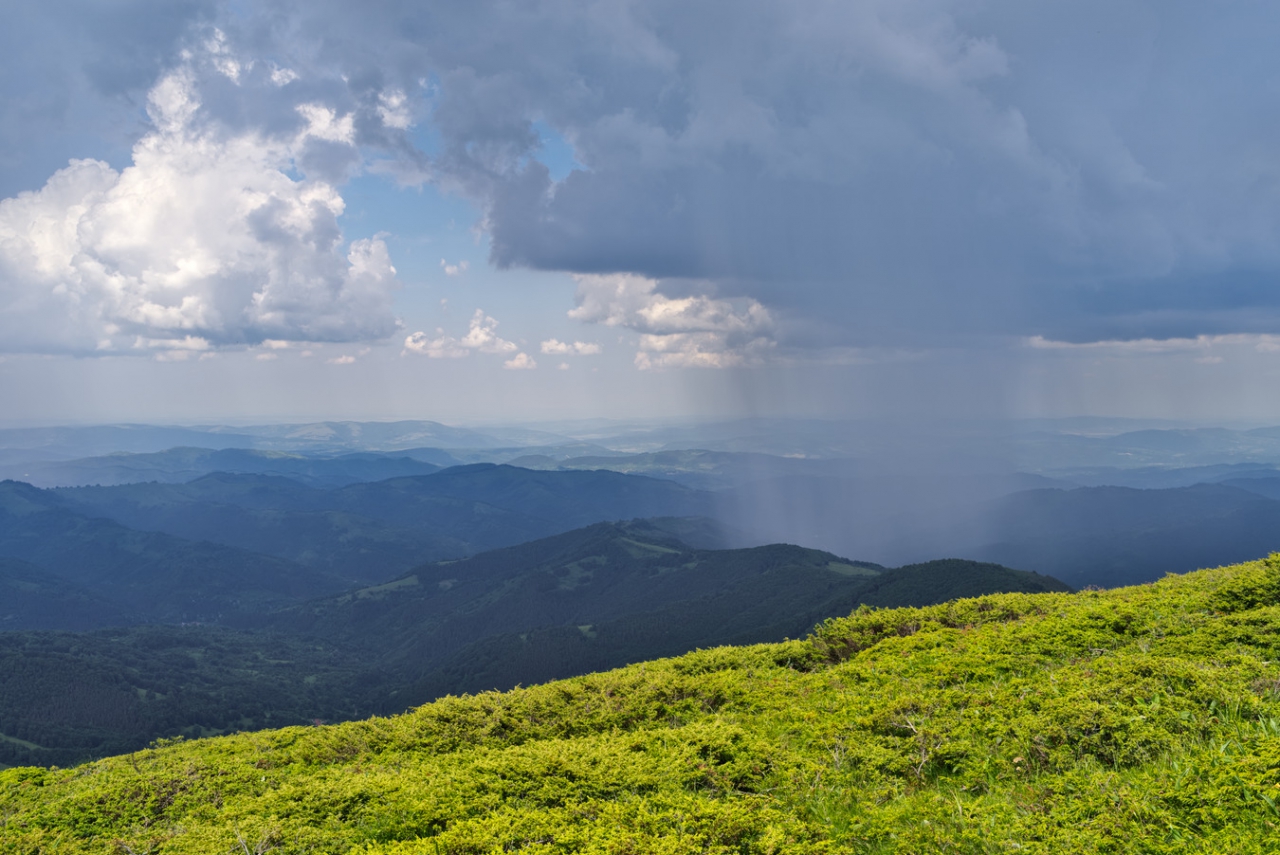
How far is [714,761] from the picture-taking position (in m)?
13.4

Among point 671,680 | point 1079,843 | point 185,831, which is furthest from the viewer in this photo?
point 671,680

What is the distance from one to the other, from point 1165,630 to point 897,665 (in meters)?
7.31

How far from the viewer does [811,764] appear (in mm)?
12945

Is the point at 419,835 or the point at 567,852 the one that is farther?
the point at 419,835

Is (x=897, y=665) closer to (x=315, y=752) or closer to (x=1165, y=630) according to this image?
(x=1165, y=630)

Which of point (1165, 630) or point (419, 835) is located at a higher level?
point (1165, 630)

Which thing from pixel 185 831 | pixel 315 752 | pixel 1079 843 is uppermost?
pixel 1079 843

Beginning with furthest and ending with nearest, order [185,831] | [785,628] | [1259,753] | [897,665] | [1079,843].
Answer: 1. [785,628]
2. [897,665]
3. [185,831]
4. [1259,753]
5. [1079,843]

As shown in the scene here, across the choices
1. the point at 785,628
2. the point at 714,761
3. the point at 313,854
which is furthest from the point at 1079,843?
the point at 785,628

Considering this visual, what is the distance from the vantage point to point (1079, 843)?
332 inches

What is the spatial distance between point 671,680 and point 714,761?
7585 mm

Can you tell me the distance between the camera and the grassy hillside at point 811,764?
370 inches

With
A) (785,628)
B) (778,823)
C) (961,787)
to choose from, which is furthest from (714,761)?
(785,628)

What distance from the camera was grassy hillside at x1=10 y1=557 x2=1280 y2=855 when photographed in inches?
370
